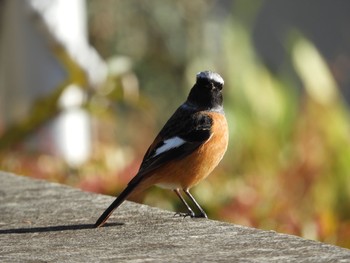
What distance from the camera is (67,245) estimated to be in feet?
14.5

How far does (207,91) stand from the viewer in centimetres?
566

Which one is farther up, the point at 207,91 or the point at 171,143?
the point at 207,91

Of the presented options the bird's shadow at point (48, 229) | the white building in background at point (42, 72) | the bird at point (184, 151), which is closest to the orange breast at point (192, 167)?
the bird at point (184, 151)

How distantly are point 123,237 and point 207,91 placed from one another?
130cm

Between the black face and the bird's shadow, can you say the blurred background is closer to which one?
the black face

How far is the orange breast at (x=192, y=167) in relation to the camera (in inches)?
214

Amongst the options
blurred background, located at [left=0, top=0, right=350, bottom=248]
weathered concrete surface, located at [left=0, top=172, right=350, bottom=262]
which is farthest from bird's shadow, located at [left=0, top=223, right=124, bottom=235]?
blurred background, located at [left=0, top=0, right=350, bottom=248]

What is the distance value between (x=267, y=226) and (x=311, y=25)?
9.52m

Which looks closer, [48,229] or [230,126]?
[48,229]

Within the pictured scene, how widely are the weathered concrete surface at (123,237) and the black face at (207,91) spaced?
636 millimetres

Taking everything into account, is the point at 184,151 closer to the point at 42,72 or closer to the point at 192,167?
the point at 192,167

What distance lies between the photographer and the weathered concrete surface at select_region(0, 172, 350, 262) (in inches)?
161

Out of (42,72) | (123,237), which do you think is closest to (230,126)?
(42,72)

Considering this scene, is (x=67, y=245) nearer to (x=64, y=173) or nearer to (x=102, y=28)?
(x=64, y=173)
